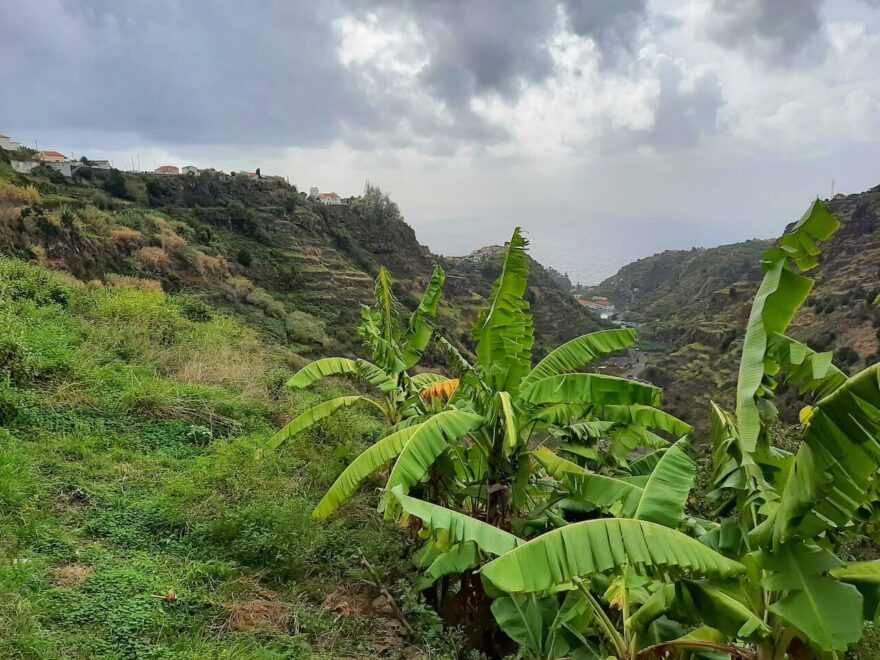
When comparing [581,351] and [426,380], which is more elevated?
[581,351]

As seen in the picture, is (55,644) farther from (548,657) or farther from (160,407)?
(160,407)

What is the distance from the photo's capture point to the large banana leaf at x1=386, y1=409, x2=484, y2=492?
3.60m

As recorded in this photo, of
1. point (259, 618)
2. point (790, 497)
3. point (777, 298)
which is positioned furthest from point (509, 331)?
point (259, 618)

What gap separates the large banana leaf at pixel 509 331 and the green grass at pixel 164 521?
1855 mm

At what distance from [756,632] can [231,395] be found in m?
7.05

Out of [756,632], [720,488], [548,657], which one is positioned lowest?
[548,657]

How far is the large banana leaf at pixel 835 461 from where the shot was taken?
1962 millimetres

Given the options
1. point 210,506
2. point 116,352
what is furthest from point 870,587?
point 116,352

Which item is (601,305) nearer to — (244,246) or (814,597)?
(244,246)

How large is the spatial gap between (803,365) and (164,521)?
16.1 ft

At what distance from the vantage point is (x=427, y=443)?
3.81 meters

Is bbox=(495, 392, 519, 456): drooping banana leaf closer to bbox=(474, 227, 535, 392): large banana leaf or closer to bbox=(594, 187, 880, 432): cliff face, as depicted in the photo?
bbox=(474, 227, 535, 392): large banana leaf

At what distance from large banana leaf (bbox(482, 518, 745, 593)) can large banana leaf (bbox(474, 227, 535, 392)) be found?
1.92 m

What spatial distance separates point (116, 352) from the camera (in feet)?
27.7
